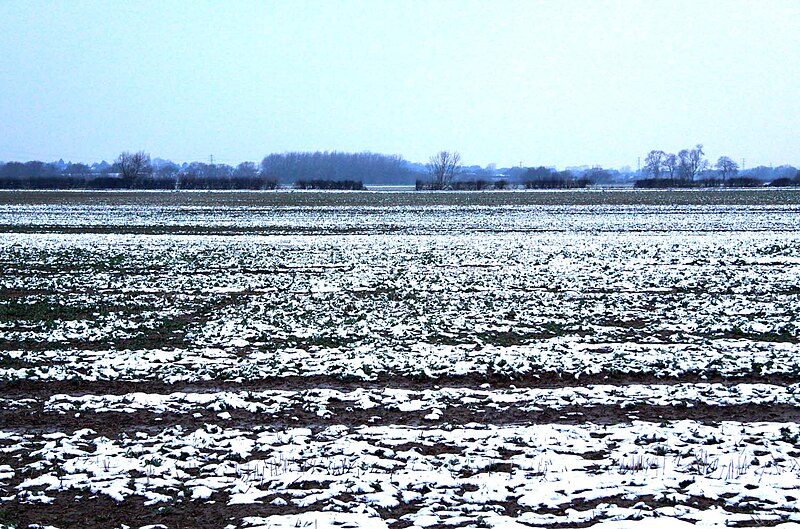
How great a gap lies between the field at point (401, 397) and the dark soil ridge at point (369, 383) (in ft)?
0.15

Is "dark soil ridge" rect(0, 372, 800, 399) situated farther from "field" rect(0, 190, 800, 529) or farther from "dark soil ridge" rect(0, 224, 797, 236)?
"dark soil ridge" rect(0, 224, 797, 236)

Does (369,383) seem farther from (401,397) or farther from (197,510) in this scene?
(197,510)

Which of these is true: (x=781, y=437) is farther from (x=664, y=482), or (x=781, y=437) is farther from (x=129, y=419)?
(x=129, y=419)

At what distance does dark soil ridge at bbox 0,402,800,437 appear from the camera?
822cm

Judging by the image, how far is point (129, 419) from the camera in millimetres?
8383

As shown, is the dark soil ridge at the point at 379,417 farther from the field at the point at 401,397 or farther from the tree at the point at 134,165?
the tree at the point at 134,165

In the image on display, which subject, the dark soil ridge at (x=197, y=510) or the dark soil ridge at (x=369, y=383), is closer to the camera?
the dark soil ridge at (x=197, y=510)

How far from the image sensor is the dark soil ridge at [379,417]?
822 cm

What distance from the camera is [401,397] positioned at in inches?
362

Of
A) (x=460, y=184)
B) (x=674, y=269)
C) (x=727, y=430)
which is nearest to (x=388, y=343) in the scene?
(x=727, y=430)

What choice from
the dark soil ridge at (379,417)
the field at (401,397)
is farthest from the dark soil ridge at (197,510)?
the dark soil ridge at (379,417)

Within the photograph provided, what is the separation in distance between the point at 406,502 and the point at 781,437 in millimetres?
4195

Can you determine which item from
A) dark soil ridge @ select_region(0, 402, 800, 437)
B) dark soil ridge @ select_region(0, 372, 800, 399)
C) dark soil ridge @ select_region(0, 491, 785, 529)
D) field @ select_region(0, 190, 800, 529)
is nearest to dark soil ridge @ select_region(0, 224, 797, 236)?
field @ select_region(0, 190, 800, 529)

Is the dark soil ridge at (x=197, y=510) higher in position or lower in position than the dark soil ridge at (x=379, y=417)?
lower
